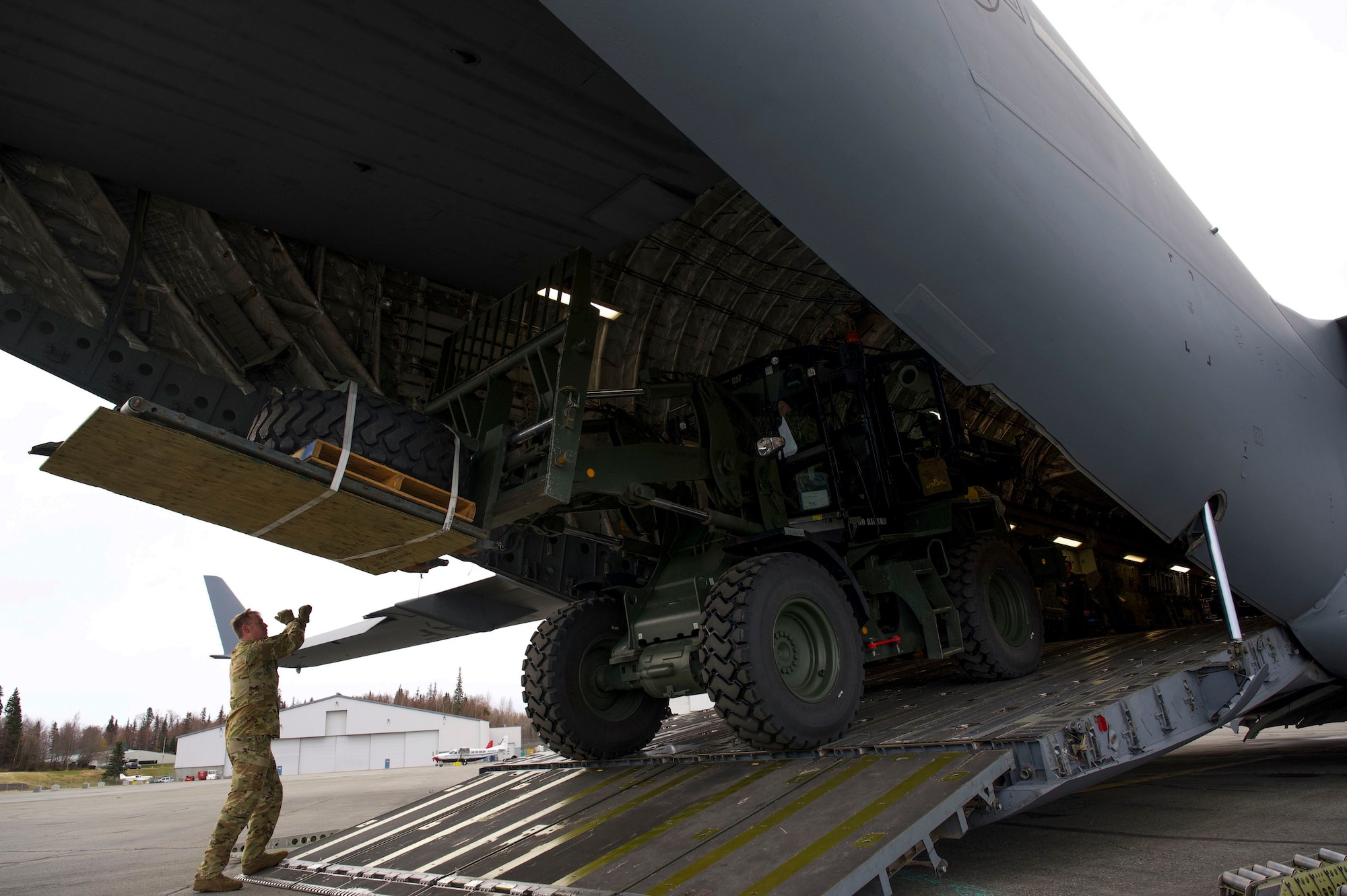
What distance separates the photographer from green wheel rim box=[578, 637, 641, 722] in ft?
19.7

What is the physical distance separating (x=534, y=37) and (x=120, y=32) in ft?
7.44

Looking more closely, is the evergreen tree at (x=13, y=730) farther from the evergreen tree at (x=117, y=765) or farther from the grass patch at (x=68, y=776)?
the evergreen tree at (x=117, y=765)

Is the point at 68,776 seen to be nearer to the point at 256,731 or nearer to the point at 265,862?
the point at 265,862

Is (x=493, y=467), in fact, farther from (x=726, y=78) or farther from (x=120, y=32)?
(x=120, y=32)

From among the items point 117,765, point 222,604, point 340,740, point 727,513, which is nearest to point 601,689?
point 727,513

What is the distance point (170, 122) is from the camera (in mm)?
5176

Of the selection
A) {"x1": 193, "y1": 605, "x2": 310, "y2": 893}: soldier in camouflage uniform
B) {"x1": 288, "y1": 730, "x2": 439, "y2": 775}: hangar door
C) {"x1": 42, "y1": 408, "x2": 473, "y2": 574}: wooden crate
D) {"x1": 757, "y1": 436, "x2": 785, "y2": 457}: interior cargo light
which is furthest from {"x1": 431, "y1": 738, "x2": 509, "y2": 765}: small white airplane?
{"x1": 42, "y1": 408, "x2": 473, "y2": 574}: wooden crate

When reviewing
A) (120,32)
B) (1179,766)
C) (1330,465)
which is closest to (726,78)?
(120,32)

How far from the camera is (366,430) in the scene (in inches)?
158

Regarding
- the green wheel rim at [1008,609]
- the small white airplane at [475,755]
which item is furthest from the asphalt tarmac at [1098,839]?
the small white airplane at [475,755]

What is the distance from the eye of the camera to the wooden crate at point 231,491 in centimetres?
337

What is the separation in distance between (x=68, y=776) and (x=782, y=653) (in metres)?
57.3

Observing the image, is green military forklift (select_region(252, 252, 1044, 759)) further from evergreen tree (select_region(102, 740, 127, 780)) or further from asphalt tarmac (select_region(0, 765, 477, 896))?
evergreen tree (select_region(102, 740, 127, 780))

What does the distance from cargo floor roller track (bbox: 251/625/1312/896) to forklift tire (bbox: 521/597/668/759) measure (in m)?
0.22
